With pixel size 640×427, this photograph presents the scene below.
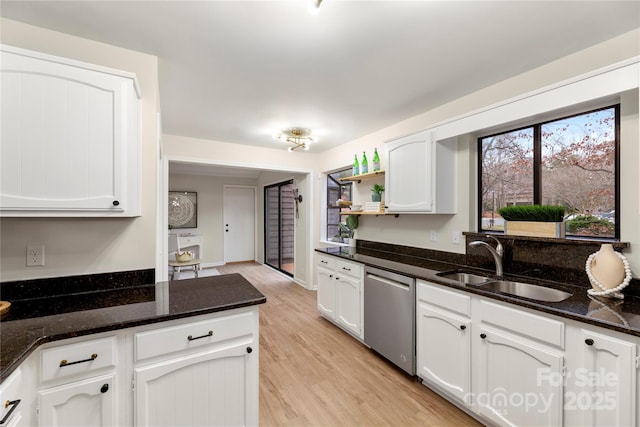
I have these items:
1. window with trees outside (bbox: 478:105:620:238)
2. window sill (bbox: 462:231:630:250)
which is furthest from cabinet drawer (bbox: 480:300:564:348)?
window with trees outside (bbox: 478:105:620:238)

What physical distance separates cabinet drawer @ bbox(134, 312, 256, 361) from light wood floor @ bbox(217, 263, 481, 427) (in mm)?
813

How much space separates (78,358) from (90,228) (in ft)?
2.74

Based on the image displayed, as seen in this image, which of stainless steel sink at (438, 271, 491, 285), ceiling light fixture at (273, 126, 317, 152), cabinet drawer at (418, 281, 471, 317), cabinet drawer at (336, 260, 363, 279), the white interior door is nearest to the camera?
cabinet drawer at (418, 281, 471, 317)

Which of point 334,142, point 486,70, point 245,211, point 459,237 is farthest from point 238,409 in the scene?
point 245,211

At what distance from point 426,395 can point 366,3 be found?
8.35ft

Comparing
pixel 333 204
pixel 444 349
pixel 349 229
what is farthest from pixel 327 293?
pixel 333 204

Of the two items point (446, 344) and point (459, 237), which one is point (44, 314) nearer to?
point (446, 344)

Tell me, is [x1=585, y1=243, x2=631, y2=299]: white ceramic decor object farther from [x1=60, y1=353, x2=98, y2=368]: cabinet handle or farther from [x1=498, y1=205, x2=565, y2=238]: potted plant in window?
[x1=60, y1=353, x2=98, y2=368]: cabinet handle

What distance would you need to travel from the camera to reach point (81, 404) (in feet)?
3.85

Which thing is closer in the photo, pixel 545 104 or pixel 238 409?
pixel 238 409

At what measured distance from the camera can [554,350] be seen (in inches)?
55.4

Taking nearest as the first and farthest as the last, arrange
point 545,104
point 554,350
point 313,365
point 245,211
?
point 554,350, point 545,104, point 313,365, point 245,211

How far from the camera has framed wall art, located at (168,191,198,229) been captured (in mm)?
6242

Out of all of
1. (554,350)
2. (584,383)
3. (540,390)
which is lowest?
(540,390)
